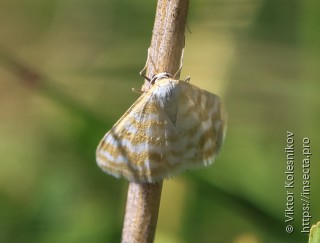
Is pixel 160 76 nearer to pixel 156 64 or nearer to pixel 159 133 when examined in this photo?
pixel 156 64

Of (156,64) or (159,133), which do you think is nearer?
(156,64)

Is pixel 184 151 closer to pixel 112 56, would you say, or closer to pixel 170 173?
pixel 170 173

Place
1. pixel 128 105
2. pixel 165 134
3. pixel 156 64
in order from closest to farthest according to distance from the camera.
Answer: pixel 156 64 → pixel 165 134 → pixel 128 105

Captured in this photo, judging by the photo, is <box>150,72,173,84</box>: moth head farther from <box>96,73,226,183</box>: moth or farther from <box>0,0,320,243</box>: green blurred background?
<box>0,0,320,243</box>: green blurred background

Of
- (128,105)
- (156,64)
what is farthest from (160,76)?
(128,105)

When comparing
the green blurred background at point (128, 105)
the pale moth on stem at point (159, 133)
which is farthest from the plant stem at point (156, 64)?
the green blurred background at point (128, 105)

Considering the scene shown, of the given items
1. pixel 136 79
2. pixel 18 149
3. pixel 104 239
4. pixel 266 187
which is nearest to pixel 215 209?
pixel 266 187
